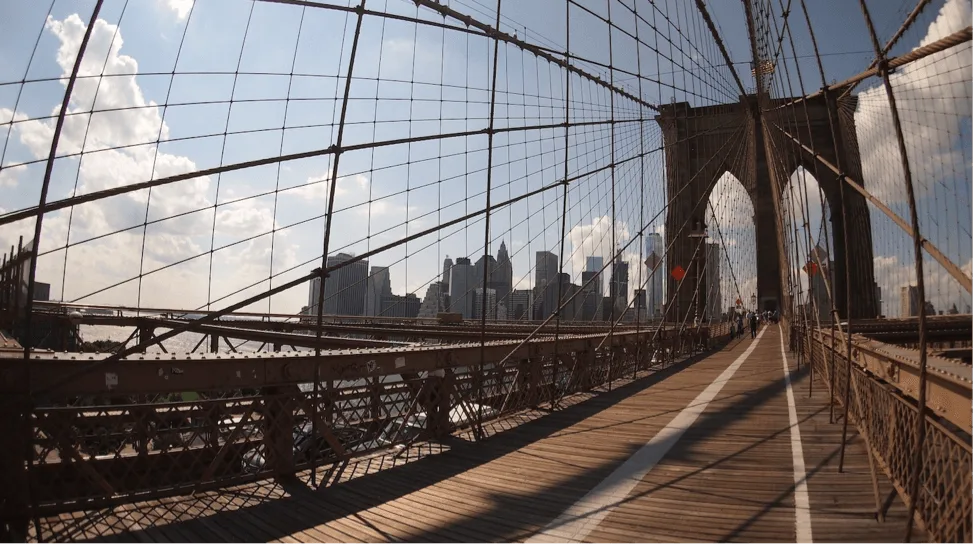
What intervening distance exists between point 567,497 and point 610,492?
0.35 metres

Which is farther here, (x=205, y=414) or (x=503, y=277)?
(x=503, y=277)

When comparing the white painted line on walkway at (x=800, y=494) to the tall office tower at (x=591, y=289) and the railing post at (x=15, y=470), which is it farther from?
the railing post at (x=15, y=470)

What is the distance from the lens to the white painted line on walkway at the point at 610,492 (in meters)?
3.44

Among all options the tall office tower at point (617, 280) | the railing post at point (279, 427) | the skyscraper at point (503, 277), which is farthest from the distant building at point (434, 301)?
the railing post at point (279, 427)

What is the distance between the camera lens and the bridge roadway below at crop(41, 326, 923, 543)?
3.40 metres

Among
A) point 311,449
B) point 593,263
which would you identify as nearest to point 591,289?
point 593,263

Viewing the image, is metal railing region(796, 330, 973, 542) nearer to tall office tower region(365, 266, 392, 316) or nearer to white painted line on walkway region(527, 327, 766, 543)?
white painted line on walkway region(527, 327, 766, 543)

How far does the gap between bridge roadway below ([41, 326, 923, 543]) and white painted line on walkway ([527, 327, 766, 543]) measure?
1 cm

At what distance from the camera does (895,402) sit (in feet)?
13.4

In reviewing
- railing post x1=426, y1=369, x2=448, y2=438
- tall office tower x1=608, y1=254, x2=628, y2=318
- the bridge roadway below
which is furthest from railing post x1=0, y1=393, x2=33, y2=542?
tall office tower x1=608, y1=254, x2=628, y2=318

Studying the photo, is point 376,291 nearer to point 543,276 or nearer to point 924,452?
point 543,276

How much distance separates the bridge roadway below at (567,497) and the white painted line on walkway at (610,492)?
0.05 feet

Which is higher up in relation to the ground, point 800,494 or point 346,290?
point 346,290

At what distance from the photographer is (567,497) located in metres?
4.10
